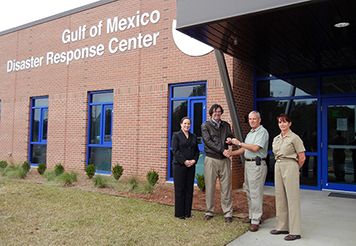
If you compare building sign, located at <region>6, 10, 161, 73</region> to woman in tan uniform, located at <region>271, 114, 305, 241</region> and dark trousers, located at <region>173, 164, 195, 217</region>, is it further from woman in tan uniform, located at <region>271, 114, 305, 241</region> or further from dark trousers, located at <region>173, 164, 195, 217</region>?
woman in tan uniform, located at <region>271, 114, 305, 241</region>

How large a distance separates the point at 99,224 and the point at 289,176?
124 inches

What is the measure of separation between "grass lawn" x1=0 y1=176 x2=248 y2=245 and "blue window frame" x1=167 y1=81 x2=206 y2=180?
8.58 feet

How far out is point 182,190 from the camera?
582 cm

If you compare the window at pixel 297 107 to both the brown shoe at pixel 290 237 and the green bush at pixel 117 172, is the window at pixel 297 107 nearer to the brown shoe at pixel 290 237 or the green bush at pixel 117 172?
the green bush at pixel 117 172

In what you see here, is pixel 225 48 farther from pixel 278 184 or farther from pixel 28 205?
pixel 28 205

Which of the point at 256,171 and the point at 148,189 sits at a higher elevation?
the point at 256,171

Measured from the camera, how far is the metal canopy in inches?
194

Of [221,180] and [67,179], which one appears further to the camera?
[67,179]

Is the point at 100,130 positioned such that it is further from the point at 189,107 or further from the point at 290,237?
the point at 290,237

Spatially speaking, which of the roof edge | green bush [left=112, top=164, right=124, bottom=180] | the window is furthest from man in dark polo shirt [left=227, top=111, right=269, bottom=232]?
the roof edge

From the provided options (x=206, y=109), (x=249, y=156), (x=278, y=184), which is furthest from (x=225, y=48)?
(x=278, y=184)

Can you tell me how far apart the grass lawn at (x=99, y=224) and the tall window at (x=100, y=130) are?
3.47m

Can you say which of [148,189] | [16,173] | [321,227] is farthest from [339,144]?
[16,173]

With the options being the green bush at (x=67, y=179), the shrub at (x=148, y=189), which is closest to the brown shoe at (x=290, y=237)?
the shrub at (x=148, y=189)
